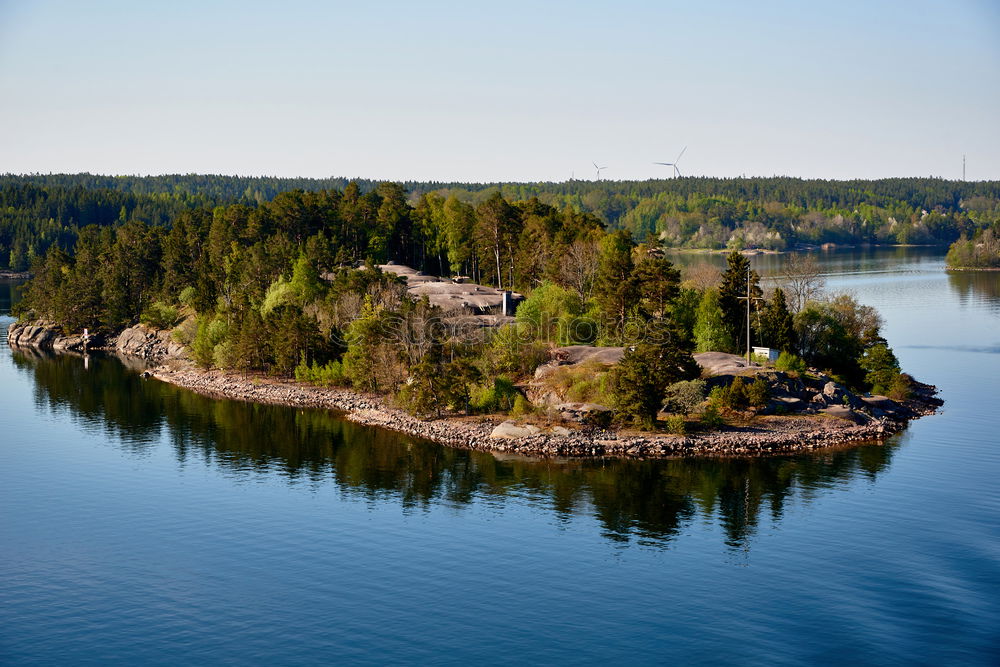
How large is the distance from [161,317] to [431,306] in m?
59.6

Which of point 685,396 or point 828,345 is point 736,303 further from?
point 685,396

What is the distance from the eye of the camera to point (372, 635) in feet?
149

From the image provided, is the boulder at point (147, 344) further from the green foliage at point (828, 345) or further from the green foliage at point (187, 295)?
the green foliage at point (828, 345)

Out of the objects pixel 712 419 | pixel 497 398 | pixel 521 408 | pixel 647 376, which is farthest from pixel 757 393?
pixel 497 398

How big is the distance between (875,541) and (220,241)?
4623 inches

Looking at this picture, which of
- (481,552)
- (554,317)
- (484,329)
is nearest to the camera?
(481,552)

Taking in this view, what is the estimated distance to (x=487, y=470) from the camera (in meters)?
73.6

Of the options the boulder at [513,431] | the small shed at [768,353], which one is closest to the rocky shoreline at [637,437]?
the boulder at [513,431]

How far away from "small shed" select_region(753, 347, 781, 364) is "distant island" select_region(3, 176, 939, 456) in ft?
0.83

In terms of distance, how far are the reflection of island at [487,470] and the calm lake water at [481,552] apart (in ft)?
0.90

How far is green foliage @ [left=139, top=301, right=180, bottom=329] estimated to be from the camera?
145000mm

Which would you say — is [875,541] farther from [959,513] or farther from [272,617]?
[272,617]

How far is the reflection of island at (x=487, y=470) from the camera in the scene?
208 ft

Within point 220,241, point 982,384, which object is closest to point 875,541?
point 982,384
